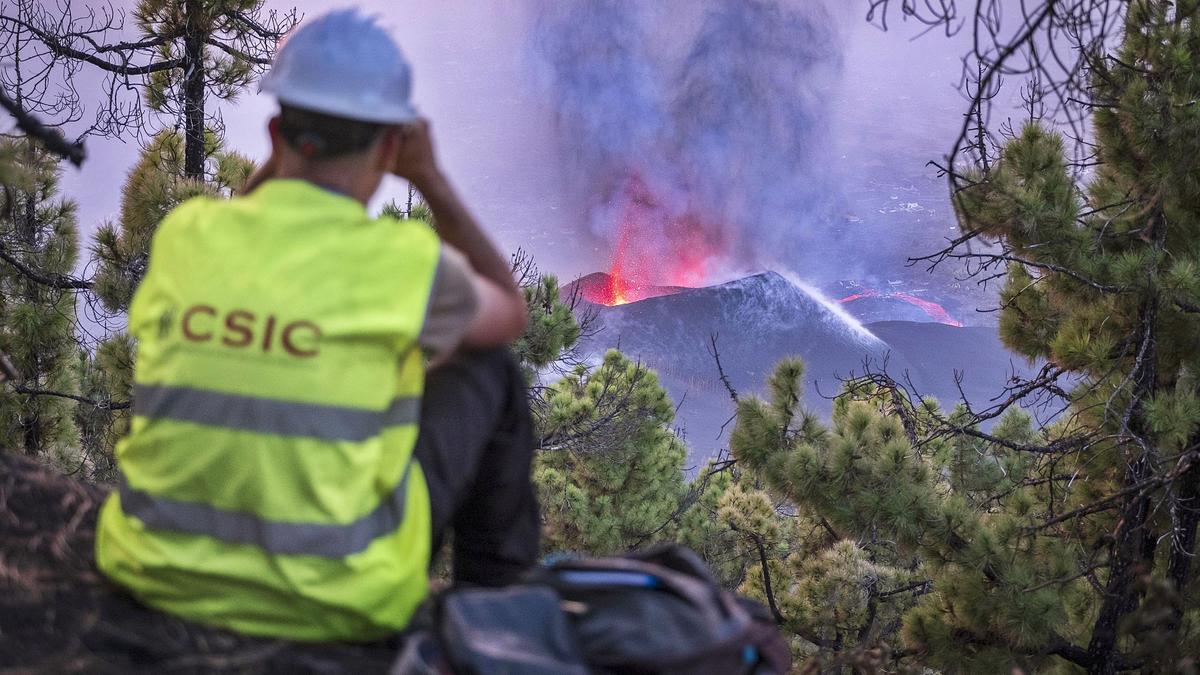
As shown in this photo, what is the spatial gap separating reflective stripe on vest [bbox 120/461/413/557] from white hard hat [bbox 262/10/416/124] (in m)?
0.54

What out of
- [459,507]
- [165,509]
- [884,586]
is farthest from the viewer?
[884,586]

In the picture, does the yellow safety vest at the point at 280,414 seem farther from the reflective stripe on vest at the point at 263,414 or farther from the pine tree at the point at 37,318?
the pine tree at the point at 37,318

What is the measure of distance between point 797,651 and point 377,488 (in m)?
10.7

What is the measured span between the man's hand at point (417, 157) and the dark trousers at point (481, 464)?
32 centimetres

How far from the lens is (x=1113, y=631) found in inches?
194

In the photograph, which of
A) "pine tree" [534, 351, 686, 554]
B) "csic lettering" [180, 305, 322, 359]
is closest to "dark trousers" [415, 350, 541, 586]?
"csic lettering" [180, 305, 322, 359]

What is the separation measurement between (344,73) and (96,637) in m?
0.93

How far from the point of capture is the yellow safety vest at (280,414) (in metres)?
1.38

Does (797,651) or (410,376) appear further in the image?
(797,651)

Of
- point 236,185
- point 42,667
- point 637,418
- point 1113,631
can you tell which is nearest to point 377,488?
point 42,667

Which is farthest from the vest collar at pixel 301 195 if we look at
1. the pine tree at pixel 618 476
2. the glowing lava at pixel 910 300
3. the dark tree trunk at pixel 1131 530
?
the glowing lava at pixel 910 300

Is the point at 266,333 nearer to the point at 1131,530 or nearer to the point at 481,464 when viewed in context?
the point at 481,464

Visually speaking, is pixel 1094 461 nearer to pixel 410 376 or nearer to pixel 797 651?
pixel 410 376

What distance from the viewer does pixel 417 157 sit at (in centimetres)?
174
